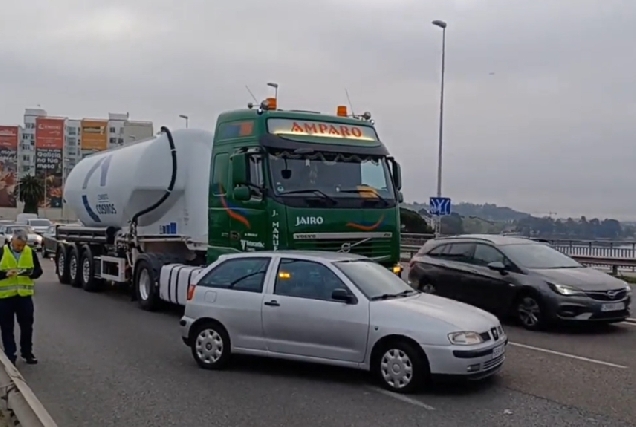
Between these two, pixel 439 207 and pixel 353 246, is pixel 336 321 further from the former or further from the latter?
pixel 439 207

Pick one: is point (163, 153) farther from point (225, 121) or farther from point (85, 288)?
point (85, 288)

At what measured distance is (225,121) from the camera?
43.0 feet

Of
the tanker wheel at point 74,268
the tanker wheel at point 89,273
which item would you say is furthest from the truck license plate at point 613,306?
the tanker wheel at point 74,268

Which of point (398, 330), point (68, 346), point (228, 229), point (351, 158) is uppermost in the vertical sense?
point (351, 158)

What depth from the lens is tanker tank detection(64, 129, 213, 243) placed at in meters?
15.5

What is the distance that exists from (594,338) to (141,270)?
28.9 feet

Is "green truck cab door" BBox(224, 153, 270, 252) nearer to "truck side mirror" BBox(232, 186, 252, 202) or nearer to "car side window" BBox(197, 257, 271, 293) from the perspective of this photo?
"truck side mirror" BBox(232, 186, 252, 202)

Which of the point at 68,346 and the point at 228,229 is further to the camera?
the point at 228,229

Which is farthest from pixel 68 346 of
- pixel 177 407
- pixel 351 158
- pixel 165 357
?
pixel 351 158

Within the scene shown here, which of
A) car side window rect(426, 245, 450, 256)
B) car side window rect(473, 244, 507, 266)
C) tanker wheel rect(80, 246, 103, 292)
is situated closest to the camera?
car side window rect(473, 244, 507, 266)

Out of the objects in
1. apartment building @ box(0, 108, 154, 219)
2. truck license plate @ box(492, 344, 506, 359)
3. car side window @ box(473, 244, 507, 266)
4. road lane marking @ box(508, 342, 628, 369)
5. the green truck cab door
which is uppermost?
apartment building @ box(0, 108, 154, 219)

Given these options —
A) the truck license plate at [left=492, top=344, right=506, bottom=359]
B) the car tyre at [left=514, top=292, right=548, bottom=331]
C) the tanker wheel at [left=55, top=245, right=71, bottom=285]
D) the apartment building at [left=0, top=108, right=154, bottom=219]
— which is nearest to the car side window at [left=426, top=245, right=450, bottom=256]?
the car tyre at [left=514, top=292, right=548, bottom=331]

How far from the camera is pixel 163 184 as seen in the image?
625 inches

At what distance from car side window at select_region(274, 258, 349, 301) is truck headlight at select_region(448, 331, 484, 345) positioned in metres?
1.33
